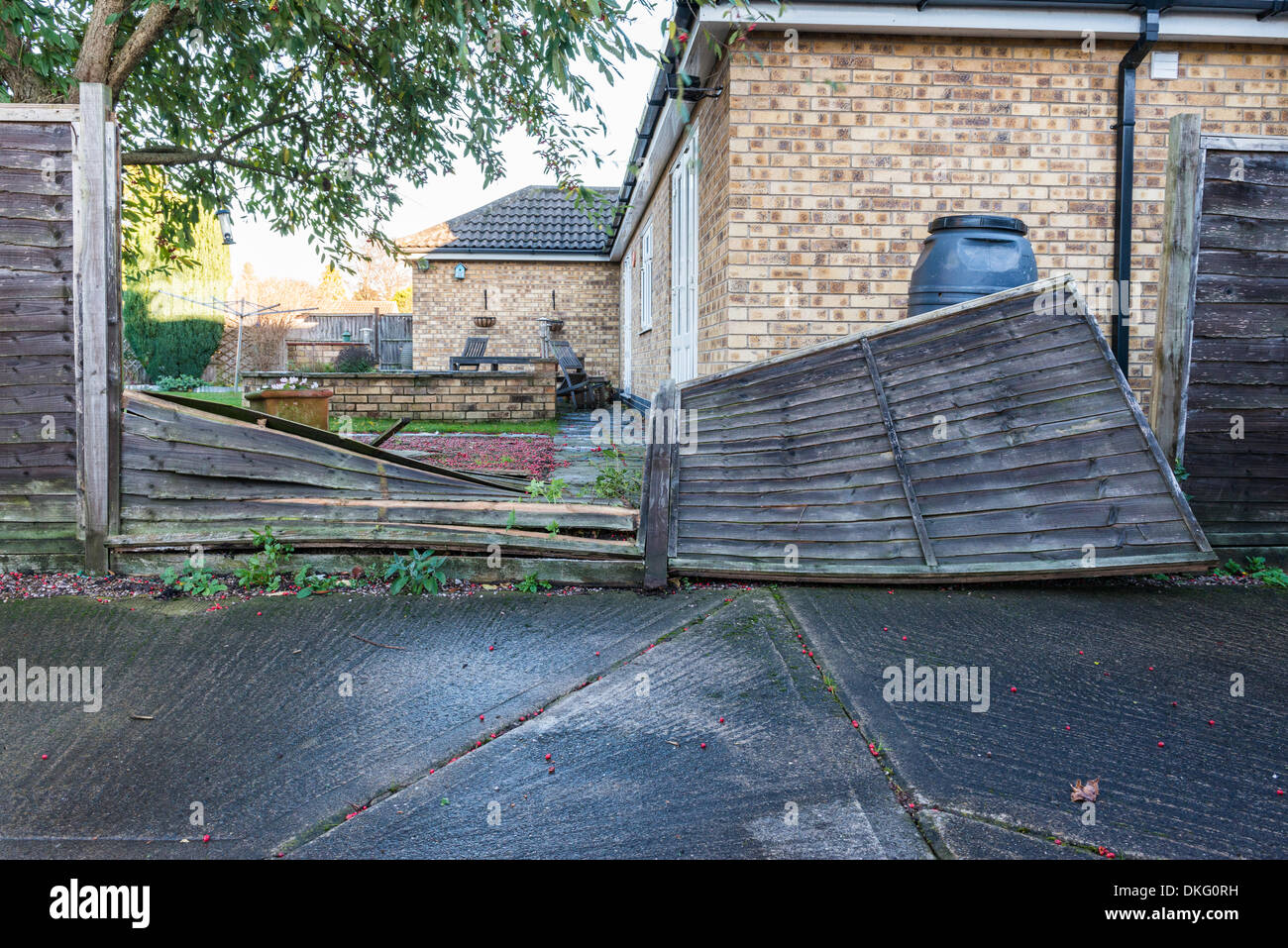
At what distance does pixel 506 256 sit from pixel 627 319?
3.44m

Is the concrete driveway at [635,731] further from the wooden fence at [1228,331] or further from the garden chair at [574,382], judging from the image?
the garden chair at [574,382]

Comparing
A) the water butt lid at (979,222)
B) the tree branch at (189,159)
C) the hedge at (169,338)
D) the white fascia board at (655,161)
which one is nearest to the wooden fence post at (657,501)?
the water butt lid at (979,222)

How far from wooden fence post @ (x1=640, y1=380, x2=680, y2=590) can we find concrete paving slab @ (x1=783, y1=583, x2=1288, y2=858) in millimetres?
612

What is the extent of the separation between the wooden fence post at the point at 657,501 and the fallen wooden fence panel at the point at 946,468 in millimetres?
14

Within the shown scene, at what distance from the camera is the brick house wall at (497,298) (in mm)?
17969

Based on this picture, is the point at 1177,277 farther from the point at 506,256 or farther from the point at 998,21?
the point at 506,256

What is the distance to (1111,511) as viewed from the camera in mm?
3727

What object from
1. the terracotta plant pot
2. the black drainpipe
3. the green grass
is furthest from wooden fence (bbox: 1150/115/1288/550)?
the green grass

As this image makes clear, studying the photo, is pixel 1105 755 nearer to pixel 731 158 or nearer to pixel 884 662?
pixel 884 662

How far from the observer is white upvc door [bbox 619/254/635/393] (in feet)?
50.4

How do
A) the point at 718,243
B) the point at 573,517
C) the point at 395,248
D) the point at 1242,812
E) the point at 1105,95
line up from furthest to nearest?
the point at 395,248 → the point at 718,243 → the point at 1105,95 → the point at 573,517 → the point at 1242,812
